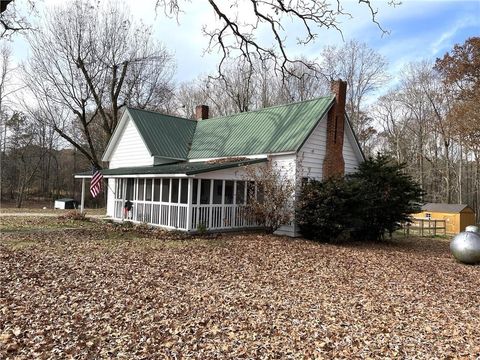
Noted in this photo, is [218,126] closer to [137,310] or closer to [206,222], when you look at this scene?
[206,222]

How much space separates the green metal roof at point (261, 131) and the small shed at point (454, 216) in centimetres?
1558

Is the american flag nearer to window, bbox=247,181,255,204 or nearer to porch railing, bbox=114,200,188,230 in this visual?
porch railing, bbox=114,200,188,230

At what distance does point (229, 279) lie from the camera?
27.3ft

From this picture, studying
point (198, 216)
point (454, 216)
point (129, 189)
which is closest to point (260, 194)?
point (198, 216)

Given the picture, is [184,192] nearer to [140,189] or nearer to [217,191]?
[217,191]

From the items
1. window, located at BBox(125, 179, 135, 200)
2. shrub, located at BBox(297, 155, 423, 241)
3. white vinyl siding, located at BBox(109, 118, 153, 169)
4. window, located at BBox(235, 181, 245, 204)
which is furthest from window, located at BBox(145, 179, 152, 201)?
shrub, located at BBox(297, 155, 423, 241)

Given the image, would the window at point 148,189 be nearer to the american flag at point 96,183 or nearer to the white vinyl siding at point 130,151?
the white vinyl siding at point 130,151

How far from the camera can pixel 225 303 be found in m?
6.58

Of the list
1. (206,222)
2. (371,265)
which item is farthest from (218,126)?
(371,265)

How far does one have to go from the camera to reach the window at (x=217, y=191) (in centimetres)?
1698

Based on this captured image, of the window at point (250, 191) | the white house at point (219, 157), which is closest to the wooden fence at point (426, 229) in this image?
the white house at point (219, 157)

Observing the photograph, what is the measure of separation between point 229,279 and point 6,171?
42.6m

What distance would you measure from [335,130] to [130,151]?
445 inches

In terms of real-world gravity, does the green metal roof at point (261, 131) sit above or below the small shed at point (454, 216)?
above
